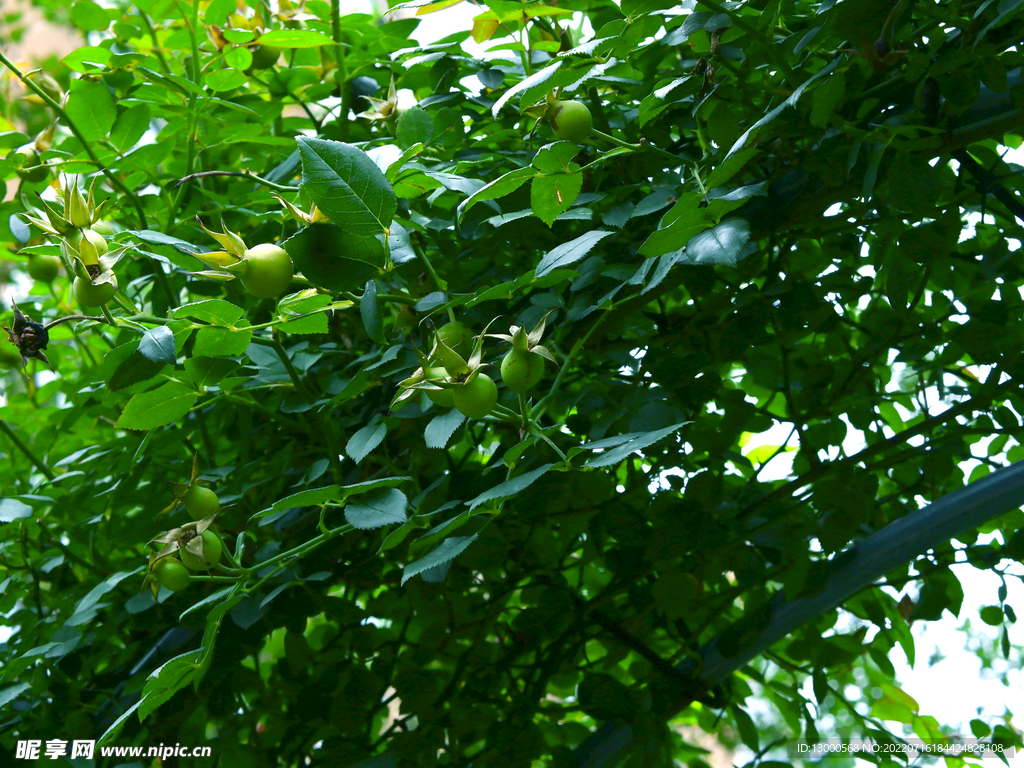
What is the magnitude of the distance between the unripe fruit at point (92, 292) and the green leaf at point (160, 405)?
10 centimetres

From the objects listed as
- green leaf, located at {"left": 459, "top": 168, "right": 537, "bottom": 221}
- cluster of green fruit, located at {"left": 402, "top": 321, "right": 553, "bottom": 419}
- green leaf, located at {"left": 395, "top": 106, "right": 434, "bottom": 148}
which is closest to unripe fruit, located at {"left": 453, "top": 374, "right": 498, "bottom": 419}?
cluster of green fruit, located at {"left": 402, "top": 321, "right": 553, "bottom": 419}

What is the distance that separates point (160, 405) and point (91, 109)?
0.28 metres

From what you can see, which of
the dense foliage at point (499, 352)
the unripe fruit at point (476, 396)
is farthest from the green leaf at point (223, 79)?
the unripe fruit at point (476, 396)

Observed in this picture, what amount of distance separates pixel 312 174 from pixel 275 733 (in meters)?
0.58

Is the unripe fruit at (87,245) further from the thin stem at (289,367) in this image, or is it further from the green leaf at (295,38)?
the green leaf at (295,38)

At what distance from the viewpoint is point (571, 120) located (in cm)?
50

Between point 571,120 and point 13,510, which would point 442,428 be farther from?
point 13,510

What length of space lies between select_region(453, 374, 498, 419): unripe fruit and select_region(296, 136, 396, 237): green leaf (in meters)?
0.10

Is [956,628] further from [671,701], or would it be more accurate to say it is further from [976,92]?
[976,92]

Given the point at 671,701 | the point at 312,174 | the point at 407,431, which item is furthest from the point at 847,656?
the point at 312,174

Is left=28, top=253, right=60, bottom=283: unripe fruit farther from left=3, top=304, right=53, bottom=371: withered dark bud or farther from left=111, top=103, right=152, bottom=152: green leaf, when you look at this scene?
left=3, top=304, right=53, bottom=371: withered dark bud

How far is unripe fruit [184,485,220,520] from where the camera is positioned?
55cm

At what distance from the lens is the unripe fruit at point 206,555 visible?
0.52 m

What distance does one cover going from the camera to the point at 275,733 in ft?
2.49
